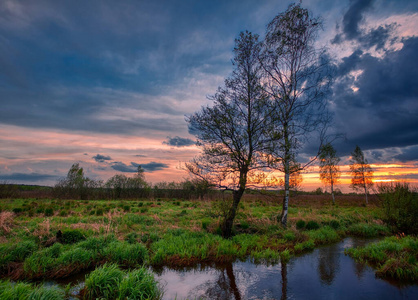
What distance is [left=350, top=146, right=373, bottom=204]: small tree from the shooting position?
36.9 m

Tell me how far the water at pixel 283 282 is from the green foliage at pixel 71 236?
4344 millimetres

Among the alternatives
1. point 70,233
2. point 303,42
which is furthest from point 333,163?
point 70,233

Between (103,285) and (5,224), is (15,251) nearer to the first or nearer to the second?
(103,285)

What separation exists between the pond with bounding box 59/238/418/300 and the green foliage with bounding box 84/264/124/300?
2.30 feet

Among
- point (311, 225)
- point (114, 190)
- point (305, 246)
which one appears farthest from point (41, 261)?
point (114, 190)

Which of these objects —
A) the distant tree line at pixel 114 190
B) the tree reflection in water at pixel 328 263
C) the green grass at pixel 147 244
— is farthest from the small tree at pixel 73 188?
the tree reflection in water at pixel 328 263

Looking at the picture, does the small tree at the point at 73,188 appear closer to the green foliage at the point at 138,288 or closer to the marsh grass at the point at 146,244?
the marsh grass at the point at 146,244

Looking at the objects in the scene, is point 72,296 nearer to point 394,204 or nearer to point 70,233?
point 70,233

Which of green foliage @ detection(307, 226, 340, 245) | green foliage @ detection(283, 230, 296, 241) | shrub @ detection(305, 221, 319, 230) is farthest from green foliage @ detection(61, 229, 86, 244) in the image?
shrub @ detection(305, 221, 319, 230)

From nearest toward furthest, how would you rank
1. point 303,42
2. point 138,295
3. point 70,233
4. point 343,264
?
1. point 138,295
2. point 343,264
3. point 70,233
4. point 303,42

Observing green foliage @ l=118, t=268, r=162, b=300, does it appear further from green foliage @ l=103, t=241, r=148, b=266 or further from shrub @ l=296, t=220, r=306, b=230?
shrub @ l=296, t=220, r=306, b=230

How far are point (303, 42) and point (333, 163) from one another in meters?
29.2

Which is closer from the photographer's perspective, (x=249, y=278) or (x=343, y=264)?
(x=249, y=278)

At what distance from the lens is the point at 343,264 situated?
339 inches
